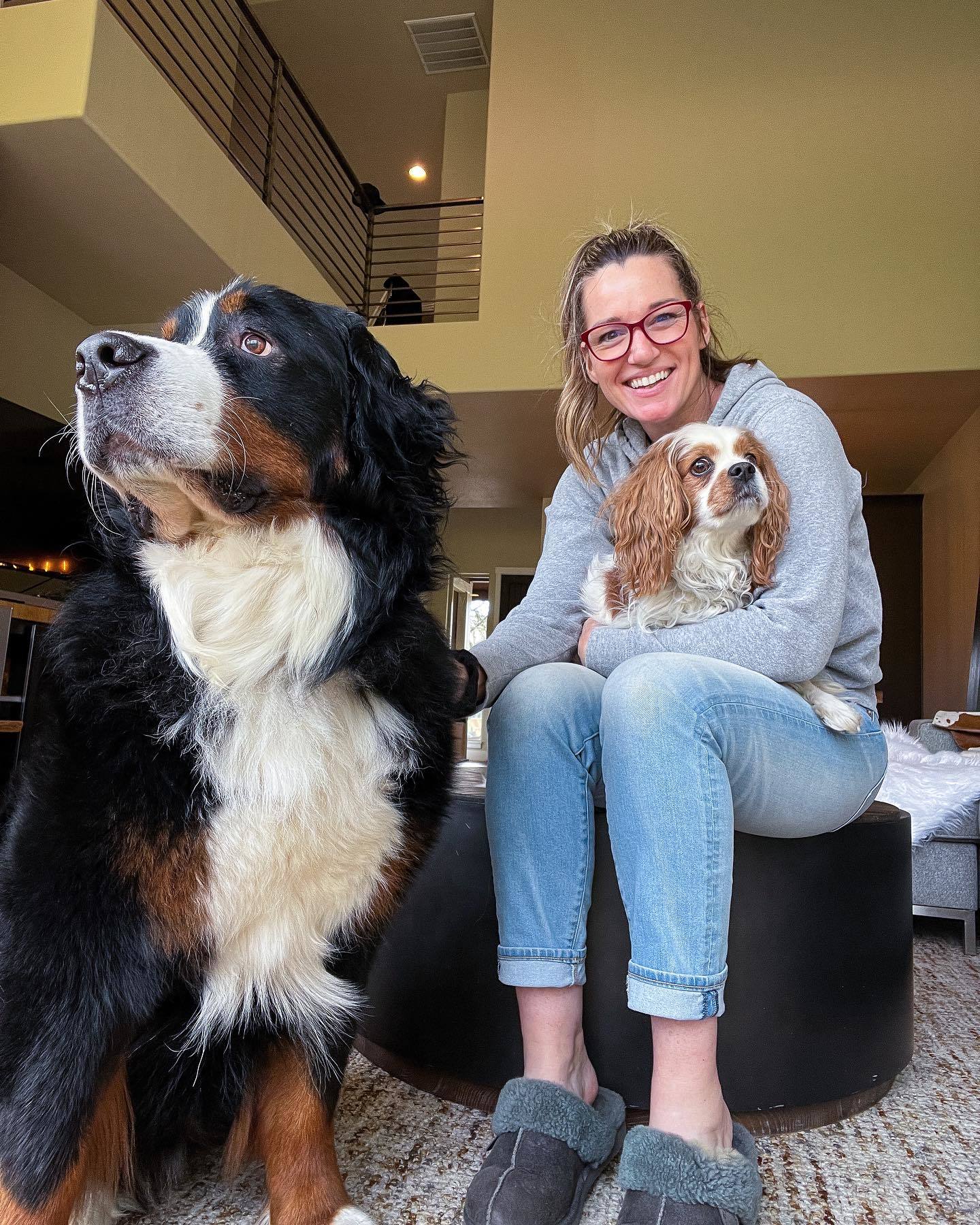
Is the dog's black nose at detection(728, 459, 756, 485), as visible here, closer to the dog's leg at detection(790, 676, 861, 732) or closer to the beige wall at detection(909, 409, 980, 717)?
the dog's leg at detection(790, 676, 861, 732)

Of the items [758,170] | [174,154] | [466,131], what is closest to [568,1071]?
[174,154]

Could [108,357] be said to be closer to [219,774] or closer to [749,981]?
[219,774]

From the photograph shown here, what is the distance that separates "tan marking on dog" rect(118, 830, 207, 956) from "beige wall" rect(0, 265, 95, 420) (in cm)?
455

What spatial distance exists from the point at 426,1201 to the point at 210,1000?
14.5 inches

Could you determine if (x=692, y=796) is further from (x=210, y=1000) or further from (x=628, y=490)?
(x=628, y=490)

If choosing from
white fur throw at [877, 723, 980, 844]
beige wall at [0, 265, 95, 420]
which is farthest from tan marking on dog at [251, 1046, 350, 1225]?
beige wall at [0, 265, 95, 420]

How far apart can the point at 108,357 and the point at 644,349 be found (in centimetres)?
81

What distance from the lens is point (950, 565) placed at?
231 inches

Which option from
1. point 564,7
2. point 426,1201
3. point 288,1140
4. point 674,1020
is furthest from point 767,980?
point 564,7

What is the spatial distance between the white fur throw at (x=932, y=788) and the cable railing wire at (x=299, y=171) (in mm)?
3944

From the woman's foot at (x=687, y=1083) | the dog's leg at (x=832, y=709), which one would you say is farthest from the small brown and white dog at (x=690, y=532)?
the woman's foot at (x=687, y=1083)

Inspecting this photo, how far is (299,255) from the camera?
554cm

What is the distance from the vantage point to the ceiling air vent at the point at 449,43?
6539mm

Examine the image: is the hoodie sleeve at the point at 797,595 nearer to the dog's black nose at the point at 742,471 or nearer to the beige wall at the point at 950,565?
the dog's black nose at the point at 742,471
